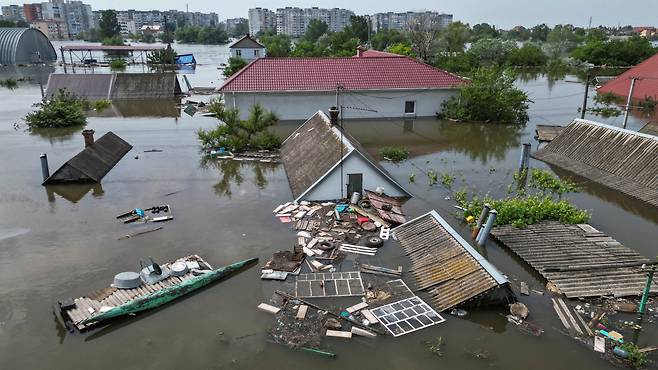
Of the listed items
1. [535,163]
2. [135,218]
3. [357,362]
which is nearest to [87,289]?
[135,218]

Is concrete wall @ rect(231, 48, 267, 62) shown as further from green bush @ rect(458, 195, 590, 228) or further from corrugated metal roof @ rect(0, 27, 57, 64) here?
green bush @ rect(458, 195, 590, 228)

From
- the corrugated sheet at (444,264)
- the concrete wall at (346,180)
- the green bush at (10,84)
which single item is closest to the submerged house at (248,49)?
the green bush at (10,84)

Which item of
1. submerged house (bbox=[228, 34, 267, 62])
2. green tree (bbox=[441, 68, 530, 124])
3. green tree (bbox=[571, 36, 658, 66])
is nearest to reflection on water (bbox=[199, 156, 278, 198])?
Answer: green tree (bbox=[441, 68, 530, 124])

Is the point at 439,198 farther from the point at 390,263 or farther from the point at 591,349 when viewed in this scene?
the point at 591,349

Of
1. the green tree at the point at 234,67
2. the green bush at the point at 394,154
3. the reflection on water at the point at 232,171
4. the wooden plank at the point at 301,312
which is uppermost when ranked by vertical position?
the green tree at the point at 234,67

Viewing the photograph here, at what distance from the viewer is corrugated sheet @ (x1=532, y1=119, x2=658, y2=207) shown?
20.1 meters

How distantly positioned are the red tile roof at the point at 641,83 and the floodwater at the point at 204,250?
65.5ft

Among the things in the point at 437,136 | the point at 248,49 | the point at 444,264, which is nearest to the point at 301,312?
the point at 444,264

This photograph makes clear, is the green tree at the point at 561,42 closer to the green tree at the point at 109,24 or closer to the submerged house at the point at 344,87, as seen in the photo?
the submerged house at the point at 344,87

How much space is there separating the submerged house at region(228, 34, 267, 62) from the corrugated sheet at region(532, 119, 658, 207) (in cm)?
5738

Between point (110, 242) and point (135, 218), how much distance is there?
6.18ft

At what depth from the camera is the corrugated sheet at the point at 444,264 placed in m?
11.9

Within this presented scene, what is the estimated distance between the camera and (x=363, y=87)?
3456cm

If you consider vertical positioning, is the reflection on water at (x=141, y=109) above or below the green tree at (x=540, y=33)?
below
